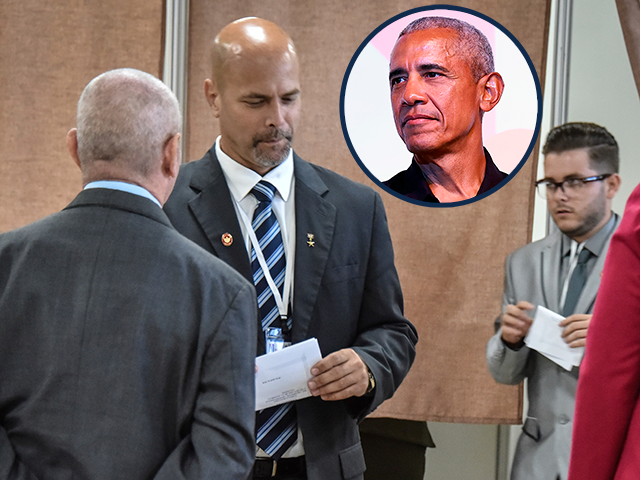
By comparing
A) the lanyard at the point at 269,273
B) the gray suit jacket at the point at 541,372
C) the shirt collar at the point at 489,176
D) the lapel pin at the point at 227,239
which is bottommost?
the gray suit jacket at the point at 541,372

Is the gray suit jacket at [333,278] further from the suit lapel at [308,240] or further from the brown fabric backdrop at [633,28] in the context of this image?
the brown fabric backdrop at [633,28]

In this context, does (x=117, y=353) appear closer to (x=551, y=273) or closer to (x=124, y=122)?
(x=124, y=122)

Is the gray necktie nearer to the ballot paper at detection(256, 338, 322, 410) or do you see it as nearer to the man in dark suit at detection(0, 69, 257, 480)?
the ballot paper at detection(256, 338, 322, 410)

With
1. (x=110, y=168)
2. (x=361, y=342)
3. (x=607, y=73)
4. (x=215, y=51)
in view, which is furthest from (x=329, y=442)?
(x=607, y=73)

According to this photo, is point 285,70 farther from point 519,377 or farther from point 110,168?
point 519,377

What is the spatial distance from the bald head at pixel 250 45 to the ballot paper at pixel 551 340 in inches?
41.5

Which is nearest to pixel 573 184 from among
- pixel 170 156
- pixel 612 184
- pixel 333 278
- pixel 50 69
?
pixel 612 184

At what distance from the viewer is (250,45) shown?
1.61m

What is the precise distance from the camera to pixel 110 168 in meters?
1.08

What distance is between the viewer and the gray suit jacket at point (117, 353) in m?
1.00

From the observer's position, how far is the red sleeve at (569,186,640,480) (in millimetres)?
1087

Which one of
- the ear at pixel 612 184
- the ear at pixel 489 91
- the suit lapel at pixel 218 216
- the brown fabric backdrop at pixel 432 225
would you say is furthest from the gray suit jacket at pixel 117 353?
the ear at pixel 489 91

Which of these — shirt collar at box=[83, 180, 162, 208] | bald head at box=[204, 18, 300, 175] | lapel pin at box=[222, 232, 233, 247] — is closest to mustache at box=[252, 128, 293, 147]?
bald head at box=[204, 18, 300, 175]

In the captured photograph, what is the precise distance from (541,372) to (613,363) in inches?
40.6
